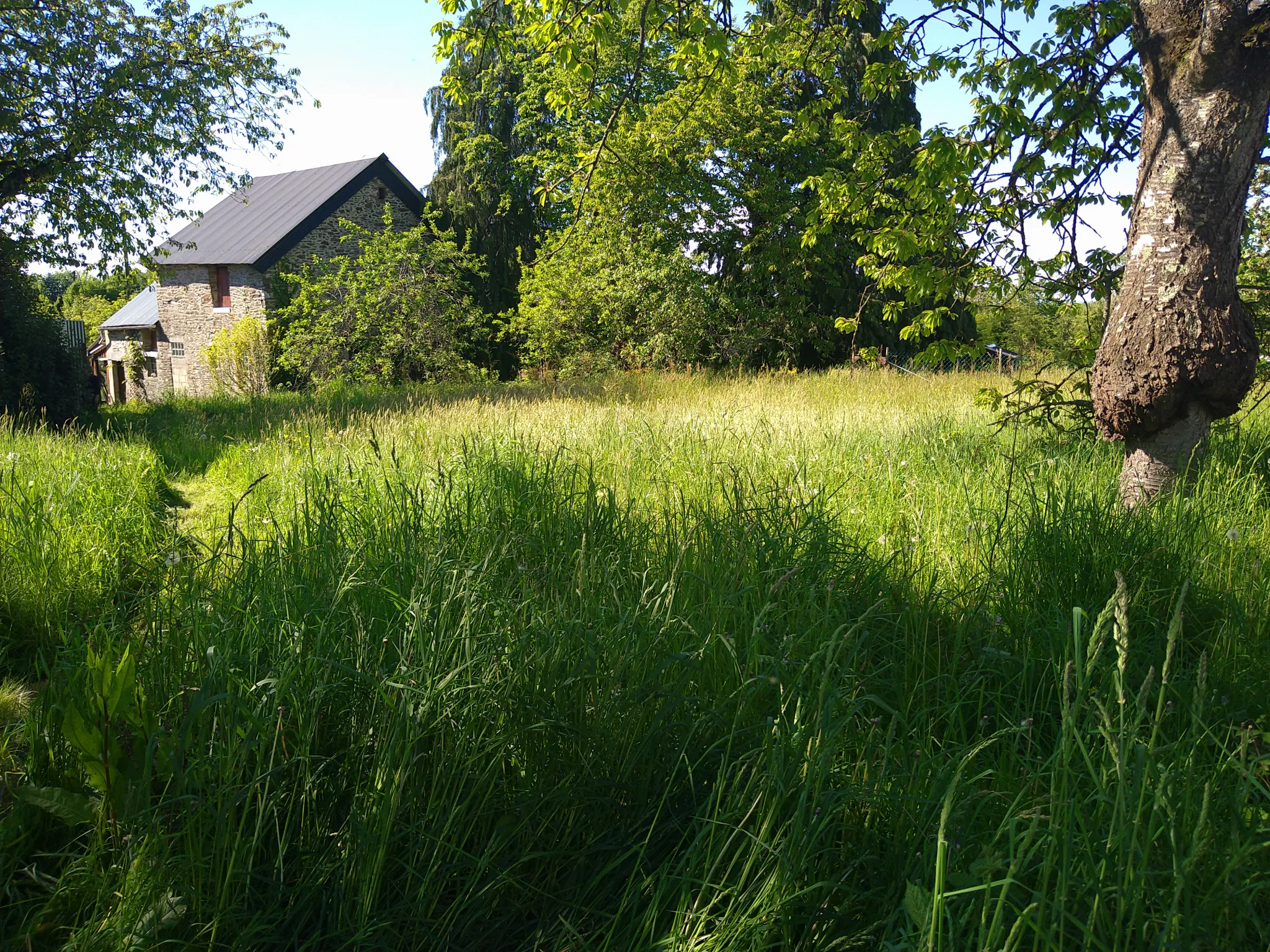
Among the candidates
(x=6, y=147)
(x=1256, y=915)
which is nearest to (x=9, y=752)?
(x=1256, y=915)

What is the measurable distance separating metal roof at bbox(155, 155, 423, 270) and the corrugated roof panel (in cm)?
3

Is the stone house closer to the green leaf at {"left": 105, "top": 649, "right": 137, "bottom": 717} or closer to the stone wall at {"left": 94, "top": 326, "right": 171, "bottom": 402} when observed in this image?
the stone wall at {"left": 94, "top": 326, "right": 171, "bottom": 402}

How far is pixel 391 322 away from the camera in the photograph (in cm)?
2338

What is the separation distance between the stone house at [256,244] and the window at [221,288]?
0.13 feet

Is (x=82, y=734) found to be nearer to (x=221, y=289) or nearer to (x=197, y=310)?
(x=221, y=289)

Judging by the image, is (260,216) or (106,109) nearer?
(106,109)

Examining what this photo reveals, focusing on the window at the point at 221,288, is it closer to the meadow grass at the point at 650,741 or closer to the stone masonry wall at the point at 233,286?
the stone masonry wall at the point at 233,286

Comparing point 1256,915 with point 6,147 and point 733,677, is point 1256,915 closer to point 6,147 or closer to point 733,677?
point 733,677

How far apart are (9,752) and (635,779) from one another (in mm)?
1800

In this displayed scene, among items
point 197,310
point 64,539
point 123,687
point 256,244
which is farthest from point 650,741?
point 197,310

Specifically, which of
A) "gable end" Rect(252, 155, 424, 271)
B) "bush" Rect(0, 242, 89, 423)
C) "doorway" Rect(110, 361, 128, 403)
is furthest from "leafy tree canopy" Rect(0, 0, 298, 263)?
"doorway" Rect(110, 361, 128, 403)

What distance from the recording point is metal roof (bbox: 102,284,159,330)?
124 feet

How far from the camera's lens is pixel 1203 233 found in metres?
4.45

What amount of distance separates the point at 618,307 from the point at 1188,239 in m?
17.4
